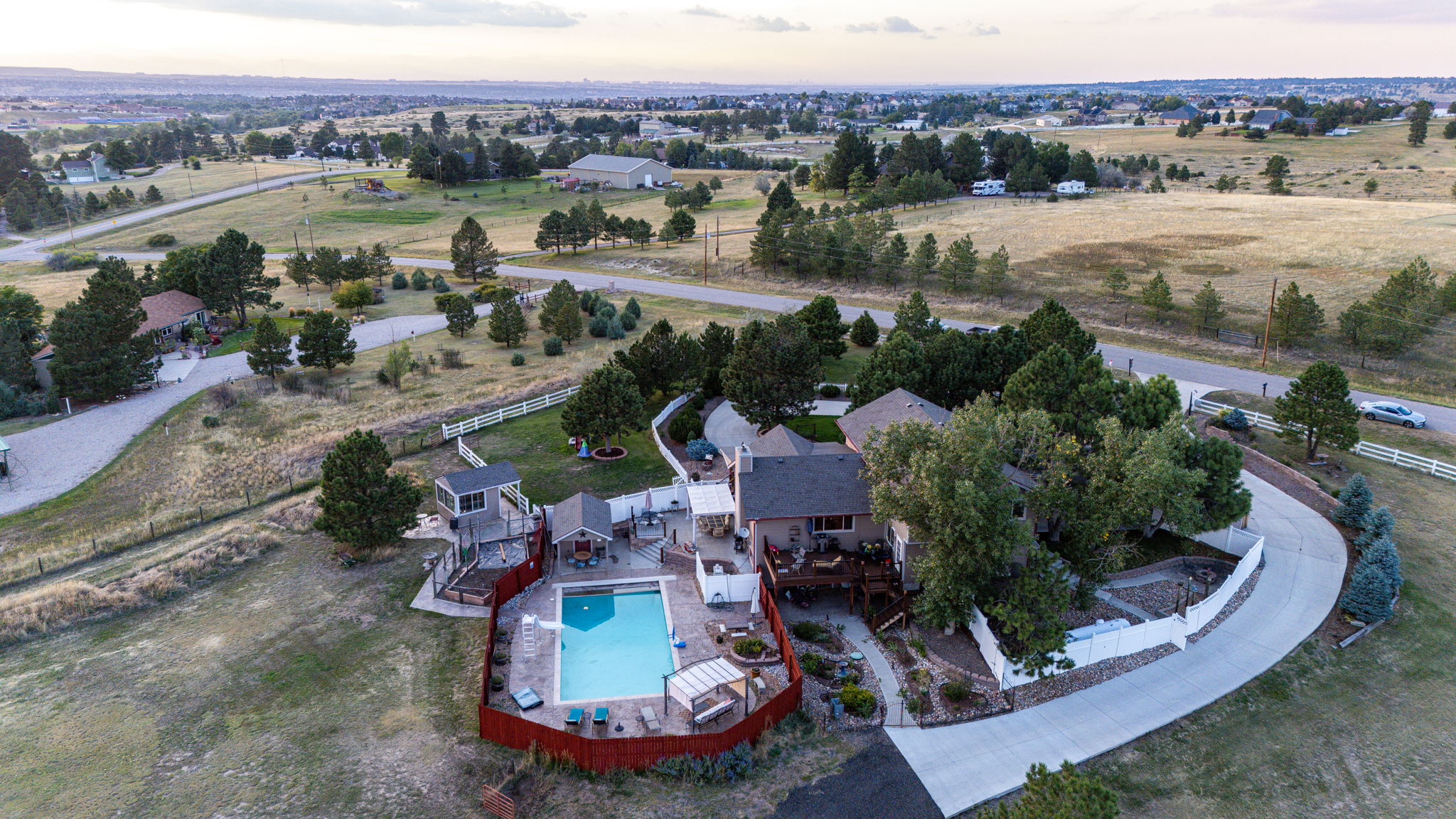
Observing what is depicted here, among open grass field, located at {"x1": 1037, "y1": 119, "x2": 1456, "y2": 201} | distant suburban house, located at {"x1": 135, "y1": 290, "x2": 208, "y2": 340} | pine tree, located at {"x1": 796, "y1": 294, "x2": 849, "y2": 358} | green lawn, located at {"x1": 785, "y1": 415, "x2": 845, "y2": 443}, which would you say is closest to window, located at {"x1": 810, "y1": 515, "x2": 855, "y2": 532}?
green lawn, located at {"x1": 785, "y1": 415, "x2": 845, "y2": 443}

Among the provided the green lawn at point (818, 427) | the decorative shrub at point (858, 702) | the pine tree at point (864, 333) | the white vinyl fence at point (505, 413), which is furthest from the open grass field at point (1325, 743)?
the pine tree at point (864, 333)

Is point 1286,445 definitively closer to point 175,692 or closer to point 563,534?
point 563,534

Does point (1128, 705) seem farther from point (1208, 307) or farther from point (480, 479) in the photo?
point (1208, 307)

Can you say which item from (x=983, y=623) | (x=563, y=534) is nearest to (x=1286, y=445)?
(x=983, y=623)

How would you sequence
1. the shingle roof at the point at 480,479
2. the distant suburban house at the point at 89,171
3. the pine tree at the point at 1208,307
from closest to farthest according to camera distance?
the shingle roof at the point at 480,479 < the pine tree at the point at 1208,307 < the distant suburban house at the point at 89,171

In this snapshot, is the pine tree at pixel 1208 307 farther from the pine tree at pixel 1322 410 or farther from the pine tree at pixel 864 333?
the pine tree at pixel 864 333

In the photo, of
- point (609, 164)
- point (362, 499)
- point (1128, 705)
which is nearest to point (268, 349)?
point (362, 499)
